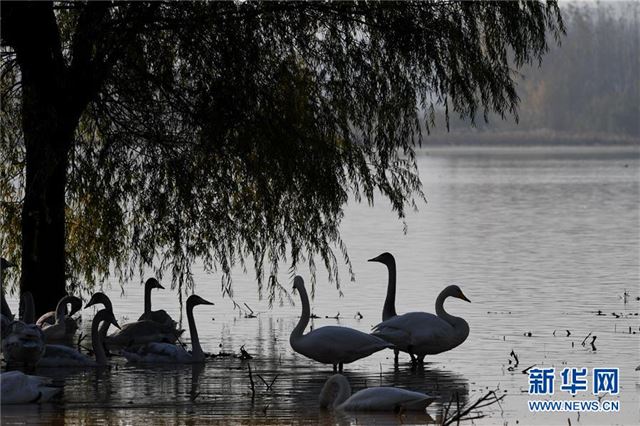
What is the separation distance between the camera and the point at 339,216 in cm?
1777

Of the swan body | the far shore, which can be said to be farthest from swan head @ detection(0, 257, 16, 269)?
the far shore

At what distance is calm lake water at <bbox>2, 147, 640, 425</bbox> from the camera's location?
1271 centimetres

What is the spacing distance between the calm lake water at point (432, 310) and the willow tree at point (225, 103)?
1.60 metres

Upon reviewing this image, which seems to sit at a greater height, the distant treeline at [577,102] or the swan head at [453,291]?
the distant treeline at [577,102]

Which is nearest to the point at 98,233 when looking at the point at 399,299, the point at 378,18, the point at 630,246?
the point at 378,18

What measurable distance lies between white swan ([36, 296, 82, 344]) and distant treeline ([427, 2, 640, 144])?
5210 inches

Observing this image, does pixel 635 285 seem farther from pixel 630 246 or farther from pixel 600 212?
pixel 600 212

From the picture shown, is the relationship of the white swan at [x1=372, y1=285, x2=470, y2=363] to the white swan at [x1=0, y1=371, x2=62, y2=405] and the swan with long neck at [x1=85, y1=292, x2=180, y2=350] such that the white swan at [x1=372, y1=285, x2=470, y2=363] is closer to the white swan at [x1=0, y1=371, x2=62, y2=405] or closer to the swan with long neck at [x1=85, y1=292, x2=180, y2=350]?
the swan with long neck at [x1=85, y1=292, x2=180, y2=350]

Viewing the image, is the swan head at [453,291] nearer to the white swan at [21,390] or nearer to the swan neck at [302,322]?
the swan neck at [302,322]

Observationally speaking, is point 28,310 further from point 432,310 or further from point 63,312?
point 432,310

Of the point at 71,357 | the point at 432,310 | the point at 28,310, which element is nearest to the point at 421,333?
the point at 71,357

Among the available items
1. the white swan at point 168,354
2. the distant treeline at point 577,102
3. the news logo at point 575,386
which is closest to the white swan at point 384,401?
the news logo at point 575,386

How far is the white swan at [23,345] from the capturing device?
14.5 meters

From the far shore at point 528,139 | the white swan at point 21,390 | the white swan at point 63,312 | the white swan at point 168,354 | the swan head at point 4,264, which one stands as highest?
the far shore at point 528,139
